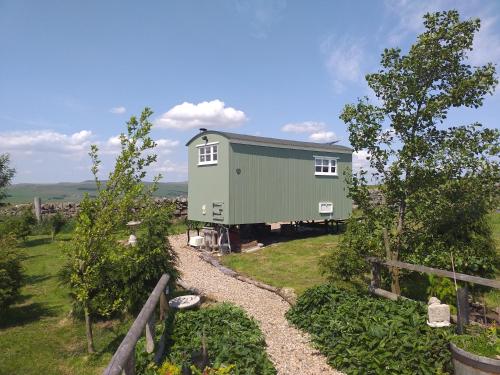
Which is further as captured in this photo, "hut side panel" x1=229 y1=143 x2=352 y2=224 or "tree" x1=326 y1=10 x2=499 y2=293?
"hut side panel" x1=229 y1=143 x2=352 y2=224

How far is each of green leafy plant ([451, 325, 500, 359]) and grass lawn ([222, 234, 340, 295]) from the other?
5.16m

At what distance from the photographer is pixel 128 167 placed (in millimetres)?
7785

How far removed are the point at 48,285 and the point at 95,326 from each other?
5.38 m

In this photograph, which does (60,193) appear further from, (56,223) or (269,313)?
(269,313)

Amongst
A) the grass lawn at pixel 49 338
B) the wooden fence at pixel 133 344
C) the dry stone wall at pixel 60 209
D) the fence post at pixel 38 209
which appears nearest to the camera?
the wooden fence at pixel 133 344

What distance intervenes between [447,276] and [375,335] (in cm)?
186

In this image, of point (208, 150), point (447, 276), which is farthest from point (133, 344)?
point (208, 150)

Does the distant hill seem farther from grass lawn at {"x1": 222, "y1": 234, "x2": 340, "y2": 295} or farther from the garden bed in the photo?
the garden bed

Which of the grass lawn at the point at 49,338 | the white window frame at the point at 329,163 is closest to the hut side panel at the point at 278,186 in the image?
the white window frame at the point at 329,163

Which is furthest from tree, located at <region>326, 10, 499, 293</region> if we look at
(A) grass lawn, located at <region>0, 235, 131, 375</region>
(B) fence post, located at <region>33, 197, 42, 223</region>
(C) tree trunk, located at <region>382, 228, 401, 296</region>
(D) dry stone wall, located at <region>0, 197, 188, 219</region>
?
(B) fence post, located at <region>33, 197, 42, 223</region>

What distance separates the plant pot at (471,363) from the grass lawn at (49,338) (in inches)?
244

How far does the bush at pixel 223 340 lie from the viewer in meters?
6.38

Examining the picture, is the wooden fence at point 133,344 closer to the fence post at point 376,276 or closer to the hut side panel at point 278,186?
the fence post at point 376,276

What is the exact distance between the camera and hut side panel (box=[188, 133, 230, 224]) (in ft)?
59.6
